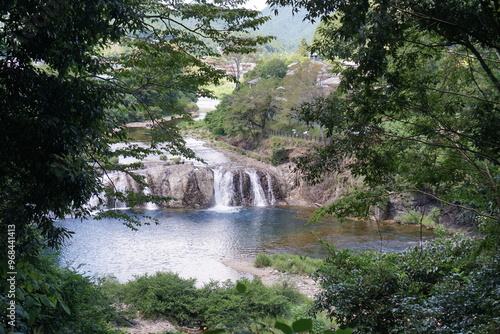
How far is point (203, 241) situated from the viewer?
15375mm

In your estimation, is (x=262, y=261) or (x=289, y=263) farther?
(x=262, y=261)

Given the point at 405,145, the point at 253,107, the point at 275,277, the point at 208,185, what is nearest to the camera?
the point at 405,145

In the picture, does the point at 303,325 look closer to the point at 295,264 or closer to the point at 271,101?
the point at 295,264

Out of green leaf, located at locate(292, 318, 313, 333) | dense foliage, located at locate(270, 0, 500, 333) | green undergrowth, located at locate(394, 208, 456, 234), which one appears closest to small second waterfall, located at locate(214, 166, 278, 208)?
green undergrowth, located at locate(394, 208, 456, 234)

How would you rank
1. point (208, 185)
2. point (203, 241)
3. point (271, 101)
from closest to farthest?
point (203, 241) < point (208, 185) < point (271, 101)

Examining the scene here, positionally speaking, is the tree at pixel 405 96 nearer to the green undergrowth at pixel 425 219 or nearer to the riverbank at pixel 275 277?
the riverbank at pixel 275 277

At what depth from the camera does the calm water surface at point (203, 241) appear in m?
12.8

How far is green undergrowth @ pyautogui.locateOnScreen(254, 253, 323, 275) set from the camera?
12.6m

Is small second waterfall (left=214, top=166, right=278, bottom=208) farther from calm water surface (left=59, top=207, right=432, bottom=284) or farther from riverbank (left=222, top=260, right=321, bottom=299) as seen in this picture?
riverbank (left=222, top=260, right=321, bottom=299)

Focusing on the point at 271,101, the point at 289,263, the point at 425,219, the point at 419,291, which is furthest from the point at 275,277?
the point at 271,101

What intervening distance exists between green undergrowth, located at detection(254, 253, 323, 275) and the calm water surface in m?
0.96

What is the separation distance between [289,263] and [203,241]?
403 cm

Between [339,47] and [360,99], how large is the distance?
42.0 inches

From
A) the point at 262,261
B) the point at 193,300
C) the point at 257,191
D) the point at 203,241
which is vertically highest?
the point at 257,191
